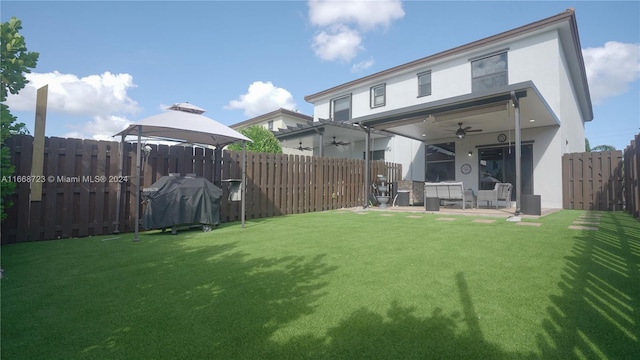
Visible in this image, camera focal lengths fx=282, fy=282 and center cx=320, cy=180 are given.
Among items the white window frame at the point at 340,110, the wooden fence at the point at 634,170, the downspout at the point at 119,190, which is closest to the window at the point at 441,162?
the white window frame at the point at 340,110

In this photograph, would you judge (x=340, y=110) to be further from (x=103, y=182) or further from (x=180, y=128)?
(x=103, y=182)

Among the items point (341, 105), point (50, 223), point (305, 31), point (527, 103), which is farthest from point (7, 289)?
point (341, 105)

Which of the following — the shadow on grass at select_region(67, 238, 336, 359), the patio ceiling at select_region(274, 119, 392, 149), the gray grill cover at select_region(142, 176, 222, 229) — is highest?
the patio ceiling at select_region(274, 119, 392, 149)

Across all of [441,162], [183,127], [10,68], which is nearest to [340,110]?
[441,162]

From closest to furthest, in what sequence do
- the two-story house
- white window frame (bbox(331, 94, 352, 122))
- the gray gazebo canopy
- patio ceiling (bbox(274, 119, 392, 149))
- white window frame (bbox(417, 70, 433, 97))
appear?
the gray gazebo canopy, the two-story house, patio ceiling (bbox(274, 119, 392, 149)), white window frame (bbox(417, 70, 433, 97)), white window frame (bbox(331, 94, 352, 122))

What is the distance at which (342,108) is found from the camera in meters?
17.7

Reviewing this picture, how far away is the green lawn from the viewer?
5.37 feet

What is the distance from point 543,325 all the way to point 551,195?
11432mm

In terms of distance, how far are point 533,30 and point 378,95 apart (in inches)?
287

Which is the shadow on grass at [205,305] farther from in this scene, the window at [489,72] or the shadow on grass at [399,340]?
the window at [489,72]

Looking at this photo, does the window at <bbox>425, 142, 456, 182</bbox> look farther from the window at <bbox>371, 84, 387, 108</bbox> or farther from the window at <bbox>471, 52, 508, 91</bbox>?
the window at <bbox>371, 84, 387, 108</bbox>

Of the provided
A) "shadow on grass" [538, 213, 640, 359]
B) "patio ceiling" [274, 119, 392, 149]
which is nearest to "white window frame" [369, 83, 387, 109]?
"patio ceiling" [274, 119, 392, 149]

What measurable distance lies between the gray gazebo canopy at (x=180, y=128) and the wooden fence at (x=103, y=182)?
1.06ft

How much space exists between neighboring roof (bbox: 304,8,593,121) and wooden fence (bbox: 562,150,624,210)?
4466mm
